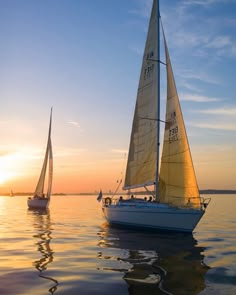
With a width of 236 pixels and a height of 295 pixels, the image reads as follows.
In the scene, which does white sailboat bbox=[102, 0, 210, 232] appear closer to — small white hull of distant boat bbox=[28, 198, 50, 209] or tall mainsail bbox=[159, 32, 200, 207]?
tall mainsail bbox=[159, 32, 200, 207]

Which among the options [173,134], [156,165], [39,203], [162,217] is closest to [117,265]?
[162,217]

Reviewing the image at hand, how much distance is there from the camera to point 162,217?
25.8 m

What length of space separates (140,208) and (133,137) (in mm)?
7635

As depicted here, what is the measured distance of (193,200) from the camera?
2636 cm

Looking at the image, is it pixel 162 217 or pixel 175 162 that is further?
pixel 175 162

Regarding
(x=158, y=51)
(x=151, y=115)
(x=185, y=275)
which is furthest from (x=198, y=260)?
(x=158, y=51)

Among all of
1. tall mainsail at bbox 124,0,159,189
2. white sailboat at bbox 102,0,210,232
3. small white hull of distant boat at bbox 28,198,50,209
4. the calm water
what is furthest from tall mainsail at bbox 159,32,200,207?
small white hull of distant boat at bbox 28,198,50,209

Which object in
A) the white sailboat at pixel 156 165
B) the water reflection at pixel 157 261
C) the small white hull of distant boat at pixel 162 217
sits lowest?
the water reflection at pixel 157 261

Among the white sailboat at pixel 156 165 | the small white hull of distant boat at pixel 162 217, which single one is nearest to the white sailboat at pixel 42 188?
the white sailboat at pixel 156 165

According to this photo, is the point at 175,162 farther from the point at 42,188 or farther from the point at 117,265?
the point at 42,188

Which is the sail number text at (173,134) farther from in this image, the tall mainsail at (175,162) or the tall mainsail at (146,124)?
the tall mainsail at (146,124)

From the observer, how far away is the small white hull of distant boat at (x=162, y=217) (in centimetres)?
2534

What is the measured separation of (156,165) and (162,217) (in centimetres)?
427

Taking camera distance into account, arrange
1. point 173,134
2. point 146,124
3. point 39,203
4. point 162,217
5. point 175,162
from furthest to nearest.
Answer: point 39,203 → point 146,124 → point 173,134 → point 175,162 → point 162,217
